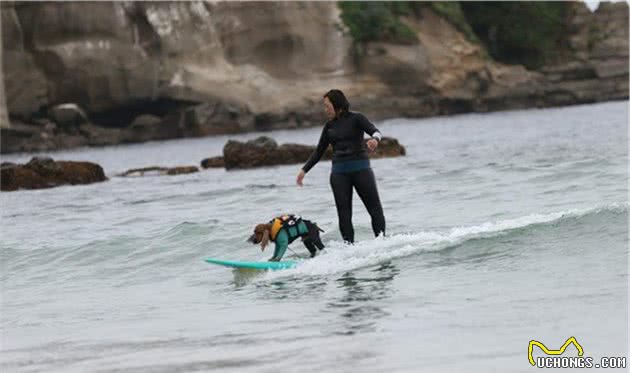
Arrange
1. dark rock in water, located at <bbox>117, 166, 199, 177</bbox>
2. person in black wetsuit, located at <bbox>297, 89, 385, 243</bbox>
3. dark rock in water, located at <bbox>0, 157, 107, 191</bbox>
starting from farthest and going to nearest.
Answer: dark rock in water, located at <bbox>117, 166, 199, 177</bbox> → dark rock in water, located at <bbox>0, 157, 107, 191</bbox> → person in black wetsuit, located at <bbox>297, 89, 385, 243</bbox>

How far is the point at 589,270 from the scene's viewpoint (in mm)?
11078

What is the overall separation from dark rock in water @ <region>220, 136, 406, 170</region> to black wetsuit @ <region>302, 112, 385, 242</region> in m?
18.0

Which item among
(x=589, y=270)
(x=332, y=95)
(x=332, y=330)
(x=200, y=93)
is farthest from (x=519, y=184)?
(x=200, y=93)

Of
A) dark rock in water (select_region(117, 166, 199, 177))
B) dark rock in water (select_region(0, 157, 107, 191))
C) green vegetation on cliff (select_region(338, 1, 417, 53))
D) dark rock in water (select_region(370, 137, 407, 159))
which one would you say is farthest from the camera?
green vegetation on cliff (select_region(338, 1, 417, 53))

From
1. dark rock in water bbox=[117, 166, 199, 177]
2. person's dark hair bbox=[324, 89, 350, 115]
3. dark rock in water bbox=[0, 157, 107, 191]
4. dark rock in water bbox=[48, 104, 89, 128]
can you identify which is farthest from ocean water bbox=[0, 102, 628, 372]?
dark rock in water bbox=[48, 104, 89, 128]

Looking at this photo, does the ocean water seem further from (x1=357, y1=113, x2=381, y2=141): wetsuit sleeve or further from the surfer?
(x1=357, y1=113, x2=381, y2=141): wetsuit sleeve

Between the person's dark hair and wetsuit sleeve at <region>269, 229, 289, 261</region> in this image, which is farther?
the person's dark hair

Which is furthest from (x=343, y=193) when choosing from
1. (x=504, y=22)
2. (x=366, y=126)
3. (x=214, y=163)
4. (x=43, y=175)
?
(x=504, y=22)

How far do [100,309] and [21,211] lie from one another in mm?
12715

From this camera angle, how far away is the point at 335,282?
38.3 ft

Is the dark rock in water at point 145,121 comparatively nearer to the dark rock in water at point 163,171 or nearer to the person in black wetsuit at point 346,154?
the dark rock in water at point 163,171

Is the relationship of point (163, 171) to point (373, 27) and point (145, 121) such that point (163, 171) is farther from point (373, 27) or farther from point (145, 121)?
point (373, 27)

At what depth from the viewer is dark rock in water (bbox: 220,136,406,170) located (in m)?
31.7

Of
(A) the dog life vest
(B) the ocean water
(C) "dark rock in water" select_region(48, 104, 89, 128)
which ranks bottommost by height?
(B) the ocean water
